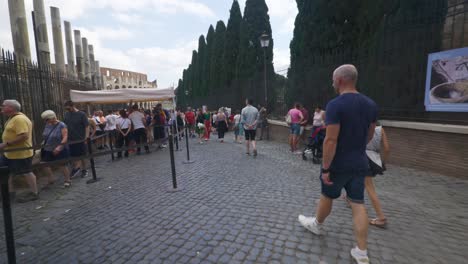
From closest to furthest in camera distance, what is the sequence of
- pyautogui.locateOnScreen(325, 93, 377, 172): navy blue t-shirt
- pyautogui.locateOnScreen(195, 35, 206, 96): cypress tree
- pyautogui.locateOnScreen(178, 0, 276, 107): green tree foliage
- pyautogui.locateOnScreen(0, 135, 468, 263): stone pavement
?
pyautogui.locateOnScreen(325, 93, 377, 172): navy blue t-shirt
pyautogui.locateOnScreen(0, 135, 468, 263): stone pavement
pyautogui.locateOnScreen(178, 0, 276, 107): green tree foliage
pyautogui.locateOnScreen(195, 35, 206, 96): cypress tree

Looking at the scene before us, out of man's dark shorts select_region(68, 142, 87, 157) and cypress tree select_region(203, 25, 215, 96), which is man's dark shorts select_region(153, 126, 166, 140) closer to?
man's dark shorts select_region(68, 142, 87, 157)

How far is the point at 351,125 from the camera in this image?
7.48 ft

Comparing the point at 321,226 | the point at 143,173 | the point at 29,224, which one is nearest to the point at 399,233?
the point at 321,226

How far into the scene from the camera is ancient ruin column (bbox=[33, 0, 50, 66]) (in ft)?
42.2

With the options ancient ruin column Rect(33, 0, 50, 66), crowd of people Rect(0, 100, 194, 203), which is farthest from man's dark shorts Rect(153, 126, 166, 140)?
ancient ruin column Rect(33, 0, 50, 66)

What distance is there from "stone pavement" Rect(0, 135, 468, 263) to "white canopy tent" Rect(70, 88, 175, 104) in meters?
3.80

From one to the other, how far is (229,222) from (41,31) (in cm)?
1540

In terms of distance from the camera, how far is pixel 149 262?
2596mm

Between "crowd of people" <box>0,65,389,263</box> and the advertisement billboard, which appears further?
the advertisement billboard

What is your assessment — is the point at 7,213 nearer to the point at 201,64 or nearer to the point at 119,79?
the point at 201,64

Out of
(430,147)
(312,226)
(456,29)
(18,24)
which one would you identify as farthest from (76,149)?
(18,24)

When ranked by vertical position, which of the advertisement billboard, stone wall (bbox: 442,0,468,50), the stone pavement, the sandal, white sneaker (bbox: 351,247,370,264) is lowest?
the stone pavement

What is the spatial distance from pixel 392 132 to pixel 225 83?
63.4 ft

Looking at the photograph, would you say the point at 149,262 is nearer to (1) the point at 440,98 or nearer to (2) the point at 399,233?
(2) the point at 399,233
